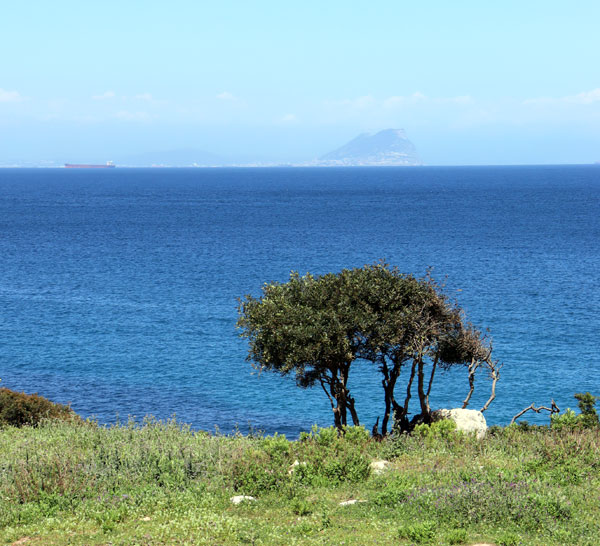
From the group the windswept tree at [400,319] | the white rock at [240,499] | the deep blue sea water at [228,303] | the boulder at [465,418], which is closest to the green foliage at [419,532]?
the white rock at [240,499]

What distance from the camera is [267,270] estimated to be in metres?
88.1

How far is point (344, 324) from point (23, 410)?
1515cm

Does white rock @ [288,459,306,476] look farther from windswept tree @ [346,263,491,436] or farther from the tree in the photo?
windswept tree @ [346,263,491,436]

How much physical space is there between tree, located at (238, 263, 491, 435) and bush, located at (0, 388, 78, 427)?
9944mm

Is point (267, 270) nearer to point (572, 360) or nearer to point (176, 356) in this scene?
point (176, 356)

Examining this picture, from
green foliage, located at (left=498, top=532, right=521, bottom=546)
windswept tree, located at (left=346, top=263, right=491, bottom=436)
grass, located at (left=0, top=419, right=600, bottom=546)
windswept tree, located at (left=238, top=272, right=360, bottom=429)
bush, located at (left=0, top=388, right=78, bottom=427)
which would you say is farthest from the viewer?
bush, located at (left=0, top=388, right=78, bottom=427)

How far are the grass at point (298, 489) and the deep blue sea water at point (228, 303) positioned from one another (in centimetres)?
2185

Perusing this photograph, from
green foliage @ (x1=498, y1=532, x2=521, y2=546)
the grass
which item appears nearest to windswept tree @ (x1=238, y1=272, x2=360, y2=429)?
the grass

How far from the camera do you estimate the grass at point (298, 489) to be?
41.9 feet

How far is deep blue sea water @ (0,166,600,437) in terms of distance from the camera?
149 feet

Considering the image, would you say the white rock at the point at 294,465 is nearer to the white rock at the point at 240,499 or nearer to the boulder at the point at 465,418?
the white rock at the point at 240,499

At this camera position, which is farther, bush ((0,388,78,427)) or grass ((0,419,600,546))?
bush ((0,388,78,427))

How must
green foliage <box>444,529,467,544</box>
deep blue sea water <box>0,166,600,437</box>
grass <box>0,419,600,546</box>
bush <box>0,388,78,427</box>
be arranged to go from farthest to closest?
1. deep blue sea water <box>0,166,600,437</box>
2. bush <box>0,388,78,427</box>
3. grass <box>0,419,600,546</box>
4. green foliage <box>444,529,467,544</box>

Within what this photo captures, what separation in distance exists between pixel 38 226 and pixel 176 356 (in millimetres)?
101641
